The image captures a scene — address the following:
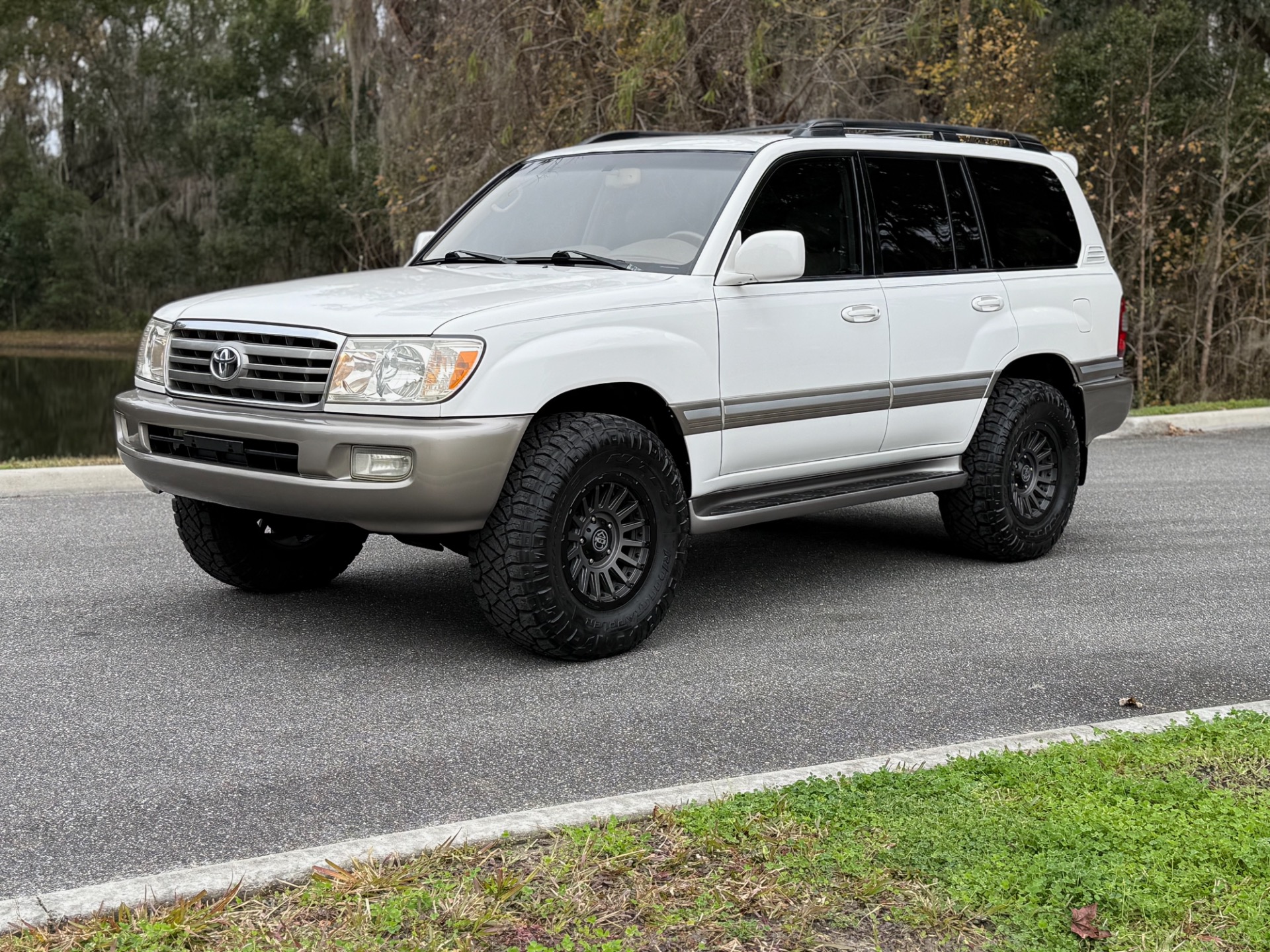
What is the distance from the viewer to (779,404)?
624cm

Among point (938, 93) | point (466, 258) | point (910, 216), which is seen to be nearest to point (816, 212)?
point (910, 216)

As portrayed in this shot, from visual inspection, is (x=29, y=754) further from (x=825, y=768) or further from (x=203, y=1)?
(x=203, y=1)

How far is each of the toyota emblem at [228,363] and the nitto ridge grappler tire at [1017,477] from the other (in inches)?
144

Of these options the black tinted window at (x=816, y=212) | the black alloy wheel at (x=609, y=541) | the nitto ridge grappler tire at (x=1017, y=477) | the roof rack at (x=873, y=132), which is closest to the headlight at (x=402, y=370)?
the black alloy wheel at (x=609, y=541)

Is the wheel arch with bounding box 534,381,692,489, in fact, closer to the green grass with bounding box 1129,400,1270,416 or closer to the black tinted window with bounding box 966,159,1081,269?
the black tinted window with bounding box 966,159,1081,269

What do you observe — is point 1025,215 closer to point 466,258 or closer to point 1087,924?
point 466,258

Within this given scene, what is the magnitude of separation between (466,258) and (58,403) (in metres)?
28.5

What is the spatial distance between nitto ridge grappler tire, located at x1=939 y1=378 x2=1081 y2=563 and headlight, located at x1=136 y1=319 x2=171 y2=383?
384 cm

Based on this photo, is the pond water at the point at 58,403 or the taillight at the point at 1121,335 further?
the pond water at the point at 58,403

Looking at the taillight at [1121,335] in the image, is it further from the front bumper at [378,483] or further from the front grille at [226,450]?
the front grille at [226,450]

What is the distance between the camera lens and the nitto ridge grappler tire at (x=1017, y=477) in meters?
7.35

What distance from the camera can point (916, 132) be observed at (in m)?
7.26

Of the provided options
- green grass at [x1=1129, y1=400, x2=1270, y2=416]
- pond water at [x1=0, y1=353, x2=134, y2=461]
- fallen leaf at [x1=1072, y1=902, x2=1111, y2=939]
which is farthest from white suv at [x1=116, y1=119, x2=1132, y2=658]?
pond water at [x1=0, y1=353, x2=134, y2=461]

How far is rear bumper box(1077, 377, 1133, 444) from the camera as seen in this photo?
7.94 m
